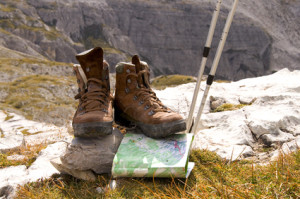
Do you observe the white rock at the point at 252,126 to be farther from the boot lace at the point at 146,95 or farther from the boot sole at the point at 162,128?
the boot lace at the point at 146,95

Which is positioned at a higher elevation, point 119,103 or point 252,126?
point 119,103

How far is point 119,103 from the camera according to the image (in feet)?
18.1

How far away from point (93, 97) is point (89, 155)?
121 centimetres

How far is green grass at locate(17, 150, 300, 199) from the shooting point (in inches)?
123

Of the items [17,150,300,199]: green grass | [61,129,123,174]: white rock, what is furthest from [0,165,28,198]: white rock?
[61,129,123,174]: white rock

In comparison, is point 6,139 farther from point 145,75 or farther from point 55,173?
point 145,75

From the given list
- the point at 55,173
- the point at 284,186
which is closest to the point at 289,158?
the point at 284,186

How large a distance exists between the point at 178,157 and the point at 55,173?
2577 mm

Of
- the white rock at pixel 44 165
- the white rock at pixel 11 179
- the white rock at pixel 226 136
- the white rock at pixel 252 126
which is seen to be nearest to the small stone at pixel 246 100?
the white rock at pixel 252 126

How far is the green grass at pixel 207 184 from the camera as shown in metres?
3.12

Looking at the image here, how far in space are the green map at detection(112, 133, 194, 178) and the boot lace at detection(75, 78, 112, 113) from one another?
89cm

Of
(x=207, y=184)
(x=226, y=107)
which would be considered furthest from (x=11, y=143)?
(x=226, y=107)

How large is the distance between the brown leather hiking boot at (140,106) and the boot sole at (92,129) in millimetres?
812

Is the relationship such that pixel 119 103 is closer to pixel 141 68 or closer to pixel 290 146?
pixel 141 68
